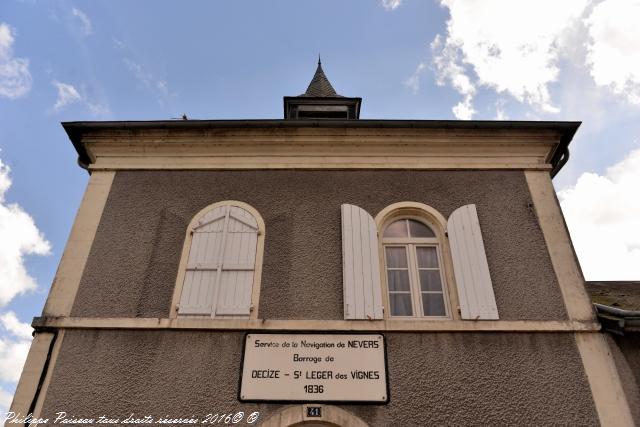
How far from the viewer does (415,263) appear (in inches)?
222

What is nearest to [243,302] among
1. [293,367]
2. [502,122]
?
[293,367]

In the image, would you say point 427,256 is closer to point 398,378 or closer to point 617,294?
point 398,378

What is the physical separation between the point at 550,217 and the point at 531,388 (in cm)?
243

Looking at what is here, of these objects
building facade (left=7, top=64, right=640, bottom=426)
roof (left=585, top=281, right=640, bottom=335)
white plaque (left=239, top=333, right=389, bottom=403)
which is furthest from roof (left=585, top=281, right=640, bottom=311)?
white plaque (left=239, top=333, right=389, bottom=403)

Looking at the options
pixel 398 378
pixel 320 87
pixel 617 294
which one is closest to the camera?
pixel 398 378

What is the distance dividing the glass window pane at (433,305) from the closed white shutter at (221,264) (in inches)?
87.7

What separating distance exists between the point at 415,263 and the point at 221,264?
260 centimetres

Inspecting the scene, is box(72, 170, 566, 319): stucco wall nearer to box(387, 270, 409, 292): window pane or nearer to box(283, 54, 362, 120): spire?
box(387, 270, 409, 292): window pane

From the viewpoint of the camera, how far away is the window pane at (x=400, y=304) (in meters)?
5.27

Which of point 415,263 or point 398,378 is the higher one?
point 415,263

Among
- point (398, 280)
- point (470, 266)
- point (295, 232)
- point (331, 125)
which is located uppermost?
point (331, 125)

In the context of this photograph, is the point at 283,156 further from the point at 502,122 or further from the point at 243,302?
the point at 502,122

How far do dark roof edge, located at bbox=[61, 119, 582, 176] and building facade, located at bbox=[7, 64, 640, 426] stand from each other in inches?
1.2

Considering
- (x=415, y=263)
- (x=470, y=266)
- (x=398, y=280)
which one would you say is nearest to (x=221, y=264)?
(x=398, y=280)
